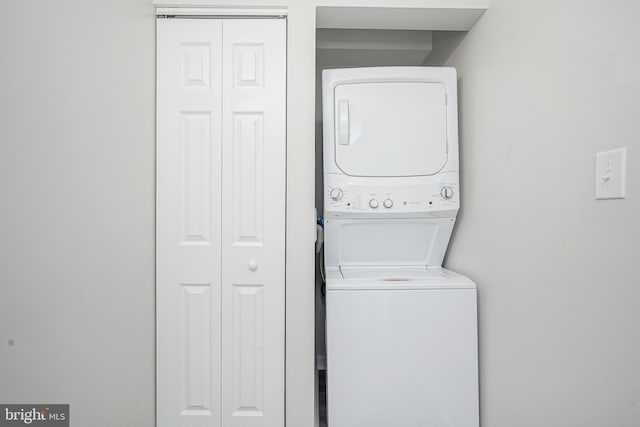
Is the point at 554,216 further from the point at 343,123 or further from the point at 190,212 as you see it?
the point at 190,212

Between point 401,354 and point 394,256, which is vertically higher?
point 394,256

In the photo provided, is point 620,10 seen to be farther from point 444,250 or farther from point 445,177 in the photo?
point 444,250

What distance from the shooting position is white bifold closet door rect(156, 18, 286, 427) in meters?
1.88

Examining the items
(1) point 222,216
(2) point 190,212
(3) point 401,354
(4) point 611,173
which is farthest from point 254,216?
(4) point 611,173

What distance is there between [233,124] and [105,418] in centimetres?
131

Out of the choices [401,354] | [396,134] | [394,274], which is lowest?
[401,354]

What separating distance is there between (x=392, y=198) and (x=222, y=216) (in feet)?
2.86

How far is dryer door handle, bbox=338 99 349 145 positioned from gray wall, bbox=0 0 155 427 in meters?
0.94

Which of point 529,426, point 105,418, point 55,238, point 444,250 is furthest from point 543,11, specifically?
point 105,418

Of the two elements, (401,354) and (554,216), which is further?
(401,354)

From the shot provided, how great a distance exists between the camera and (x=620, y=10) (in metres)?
1.11

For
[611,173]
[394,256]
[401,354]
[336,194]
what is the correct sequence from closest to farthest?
[611,173] → [401,354] → [336,194] → [394,256]

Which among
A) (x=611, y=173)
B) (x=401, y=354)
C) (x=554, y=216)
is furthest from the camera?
(x=401, y=354)

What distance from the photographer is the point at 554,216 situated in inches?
55.3
